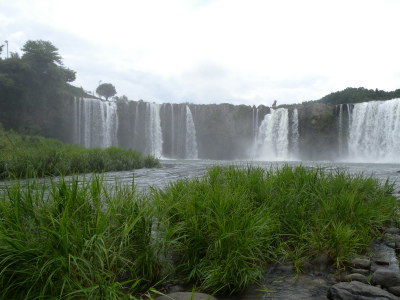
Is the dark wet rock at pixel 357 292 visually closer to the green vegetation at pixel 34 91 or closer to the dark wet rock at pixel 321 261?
the dark wet rock at pixel 321 261

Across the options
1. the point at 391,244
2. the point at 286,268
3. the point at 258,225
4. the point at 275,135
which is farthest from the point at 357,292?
the point at 275,135

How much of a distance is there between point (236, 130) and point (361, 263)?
3999 centimetres

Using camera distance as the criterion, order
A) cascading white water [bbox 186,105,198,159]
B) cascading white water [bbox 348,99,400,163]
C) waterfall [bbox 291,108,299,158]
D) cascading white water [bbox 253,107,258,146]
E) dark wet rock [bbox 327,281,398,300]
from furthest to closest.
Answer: cascading white water [bbox 186,105,198,159] → cascading white water [bbox 253,107,258,146] → waterfall [bbox 291,108,299,158] → cascading white water [bbox 348,99,400,163] → dark wet rock [bbox 327,281,398,300]

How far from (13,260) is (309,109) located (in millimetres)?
39724

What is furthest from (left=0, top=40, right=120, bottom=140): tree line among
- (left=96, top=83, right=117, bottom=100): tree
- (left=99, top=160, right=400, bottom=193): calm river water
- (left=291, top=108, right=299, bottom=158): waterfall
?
(left=96, top=83, right=117, bottom=100): tree

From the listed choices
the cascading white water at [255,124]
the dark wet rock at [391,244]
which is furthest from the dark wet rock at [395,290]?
the cascading white water at [255,124]

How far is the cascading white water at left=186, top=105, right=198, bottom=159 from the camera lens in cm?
4072

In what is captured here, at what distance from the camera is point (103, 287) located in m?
1.99

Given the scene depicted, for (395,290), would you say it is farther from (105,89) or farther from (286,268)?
(105,89)

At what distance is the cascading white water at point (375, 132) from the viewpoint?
29.9m

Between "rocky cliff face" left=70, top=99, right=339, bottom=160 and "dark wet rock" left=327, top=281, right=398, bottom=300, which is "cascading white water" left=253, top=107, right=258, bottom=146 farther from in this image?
"dark wet rock" left=327, top=281, right=398, bottom=300

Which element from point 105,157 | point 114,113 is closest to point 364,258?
point 105,157

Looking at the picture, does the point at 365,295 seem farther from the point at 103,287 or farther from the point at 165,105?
the point at 165,105

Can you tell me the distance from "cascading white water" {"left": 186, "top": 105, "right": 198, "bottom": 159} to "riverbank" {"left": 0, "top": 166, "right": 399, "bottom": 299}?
118 feet
